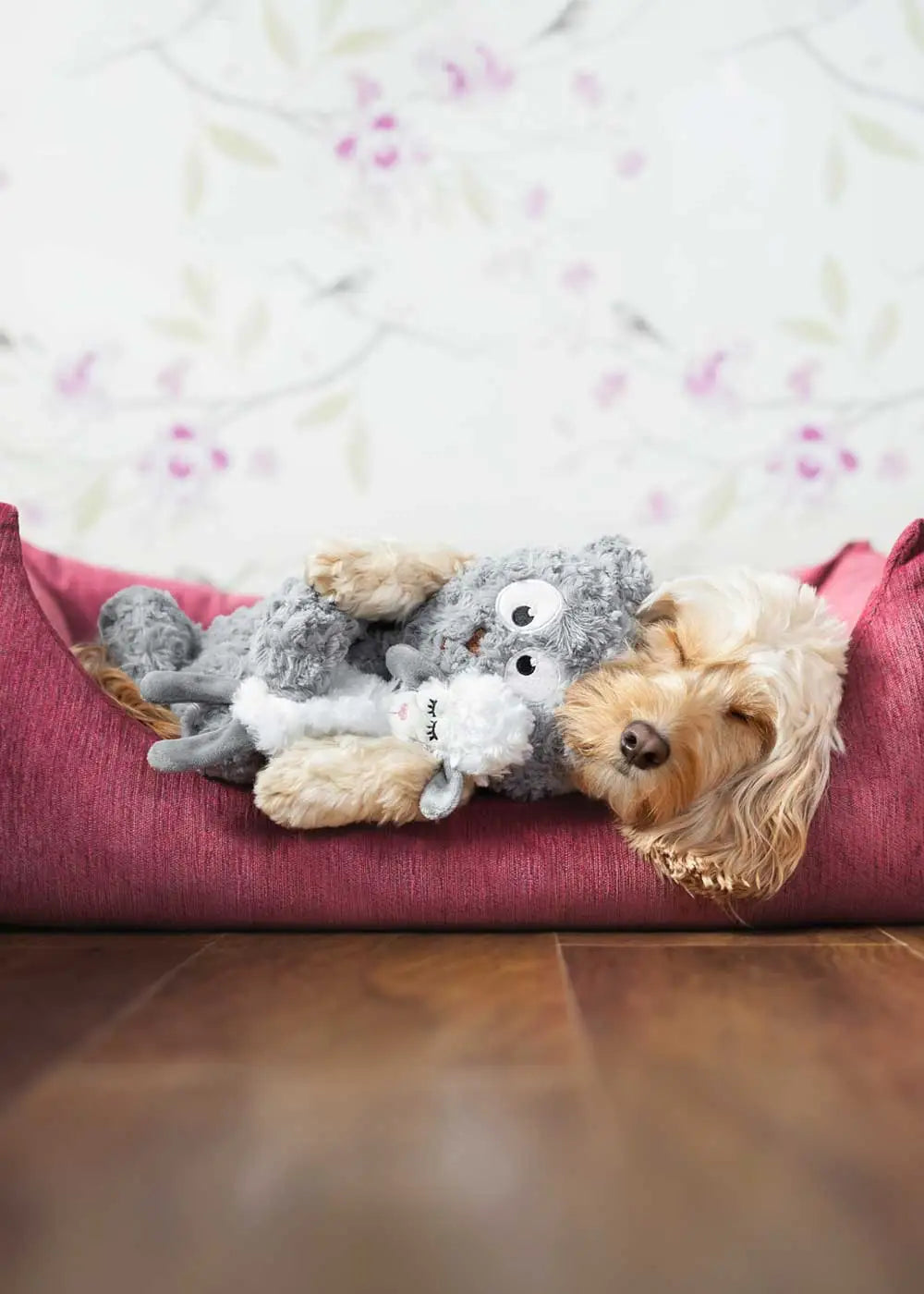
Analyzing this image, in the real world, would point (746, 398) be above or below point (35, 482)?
above

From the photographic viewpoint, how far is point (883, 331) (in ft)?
7.32

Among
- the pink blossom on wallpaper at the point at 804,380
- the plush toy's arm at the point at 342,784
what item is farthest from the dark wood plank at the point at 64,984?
the pink blossom on wallpaper at the point at 804,380

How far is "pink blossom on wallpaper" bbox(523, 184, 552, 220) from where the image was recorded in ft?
7.16

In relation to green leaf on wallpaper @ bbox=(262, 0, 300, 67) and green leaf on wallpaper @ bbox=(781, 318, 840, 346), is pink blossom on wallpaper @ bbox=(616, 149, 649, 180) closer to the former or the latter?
green leaf on wallpaper @ bbox=(781, 318, 840, 346)

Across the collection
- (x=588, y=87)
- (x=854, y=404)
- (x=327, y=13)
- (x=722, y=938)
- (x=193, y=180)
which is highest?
(x=327, y=13)

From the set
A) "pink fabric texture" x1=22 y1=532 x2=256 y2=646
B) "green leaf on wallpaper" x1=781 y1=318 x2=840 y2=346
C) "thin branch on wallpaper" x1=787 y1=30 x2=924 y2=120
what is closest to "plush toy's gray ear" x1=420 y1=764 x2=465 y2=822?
"pink fabric texture" x1=22 y1=532 x2=256 y2=646

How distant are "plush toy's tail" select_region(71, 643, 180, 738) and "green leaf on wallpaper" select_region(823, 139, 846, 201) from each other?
1.80m

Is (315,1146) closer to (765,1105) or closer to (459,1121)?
(459,1121)

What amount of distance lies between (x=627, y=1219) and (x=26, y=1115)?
486 millimetres

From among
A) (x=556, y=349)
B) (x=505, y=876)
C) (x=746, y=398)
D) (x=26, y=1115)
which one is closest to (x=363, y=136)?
(x=556, y=349)

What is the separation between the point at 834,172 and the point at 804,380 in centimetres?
45

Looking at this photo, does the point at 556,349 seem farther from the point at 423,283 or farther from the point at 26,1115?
the point at 26,1115

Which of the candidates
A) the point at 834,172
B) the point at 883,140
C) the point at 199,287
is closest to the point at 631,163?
the point at 834,172

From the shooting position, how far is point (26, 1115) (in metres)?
0.81
